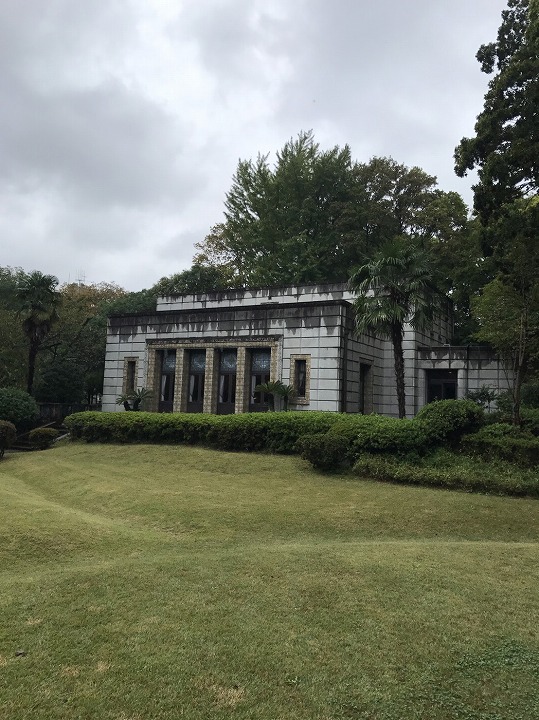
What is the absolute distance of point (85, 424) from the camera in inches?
908

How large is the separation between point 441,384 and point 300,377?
10148 millimetres

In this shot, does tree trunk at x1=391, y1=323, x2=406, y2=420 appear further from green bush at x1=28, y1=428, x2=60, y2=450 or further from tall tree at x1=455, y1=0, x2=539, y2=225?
green bush at x1=28, y1=428, x2=60, y2=450

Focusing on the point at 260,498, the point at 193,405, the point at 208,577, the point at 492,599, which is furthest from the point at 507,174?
the point at 193,405

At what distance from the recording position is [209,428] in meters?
19.9

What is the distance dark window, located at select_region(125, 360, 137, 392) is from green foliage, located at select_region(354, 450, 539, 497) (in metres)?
15.5

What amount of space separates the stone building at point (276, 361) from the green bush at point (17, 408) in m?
3.50

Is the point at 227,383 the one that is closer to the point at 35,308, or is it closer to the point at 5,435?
the point at 5,435

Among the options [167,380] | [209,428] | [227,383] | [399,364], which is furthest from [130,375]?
[399,364]

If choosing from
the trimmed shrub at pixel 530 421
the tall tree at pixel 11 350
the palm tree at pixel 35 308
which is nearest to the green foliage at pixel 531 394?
the trimmed shrub at pixel 530 421

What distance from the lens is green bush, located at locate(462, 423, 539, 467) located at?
1453 centimetres

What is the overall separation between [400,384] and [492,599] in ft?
45.1

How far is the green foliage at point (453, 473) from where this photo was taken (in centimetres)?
1355

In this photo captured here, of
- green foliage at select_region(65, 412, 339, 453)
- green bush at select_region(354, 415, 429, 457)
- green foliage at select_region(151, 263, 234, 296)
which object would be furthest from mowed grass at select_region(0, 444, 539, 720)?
green foliage at select_region(151, 263, 234, 296)

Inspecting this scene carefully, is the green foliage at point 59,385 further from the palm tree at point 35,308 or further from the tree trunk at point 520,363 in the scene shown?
the tree trunk at point 520,363
